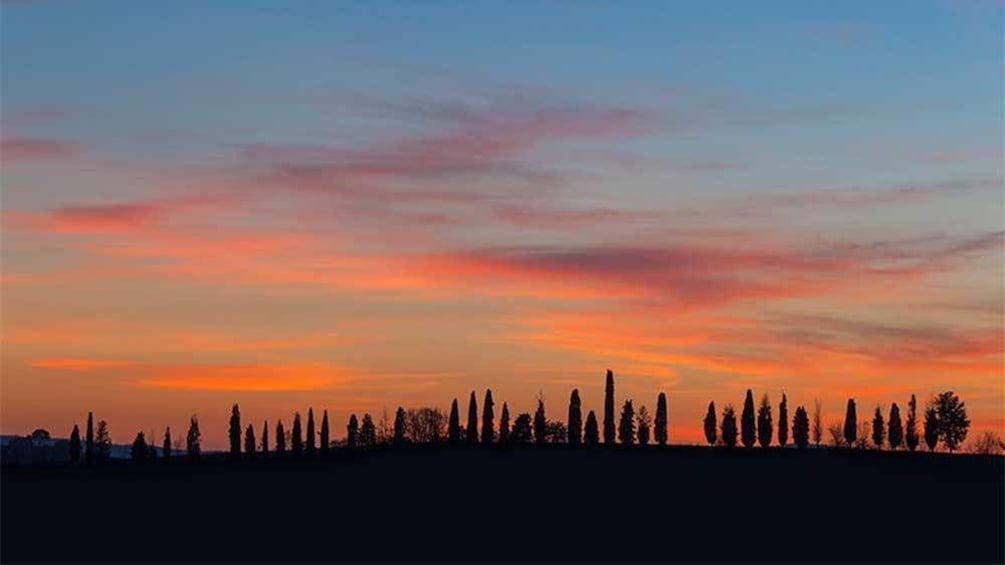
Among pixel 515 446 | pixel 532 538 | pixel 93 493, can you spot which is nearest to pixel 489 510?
pixel 532 538

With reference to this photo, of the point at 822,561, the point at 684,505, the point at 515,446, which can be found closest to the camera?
the point at 822,561

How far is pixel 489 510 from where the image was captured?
126000 millimetres

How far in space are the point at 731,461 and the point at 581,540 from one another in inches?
2238

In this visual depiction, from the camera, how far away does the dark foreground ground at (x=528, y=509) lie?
104938 millimetres

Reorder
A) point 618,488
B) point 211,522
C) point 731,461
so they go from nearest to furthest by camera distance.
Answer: point 211,522 < point 618,488 < point 731,461

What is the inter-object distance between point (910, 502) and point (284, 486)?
174ft

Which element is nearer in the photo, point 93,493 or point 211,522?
point 211,522

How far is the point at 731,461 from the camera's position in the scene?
539 feet

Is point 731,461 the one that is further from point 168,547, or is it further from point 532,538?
point 168,547

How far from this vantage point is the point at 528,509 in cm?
12644

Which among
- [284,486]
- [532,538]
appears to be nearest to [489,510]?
[532,538]

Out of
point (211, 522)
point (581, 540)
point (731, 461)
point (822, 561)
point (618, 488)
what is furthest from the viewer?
point (731, 461)

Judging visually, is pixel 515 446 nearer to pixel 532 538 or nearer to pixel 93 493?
pixel 93 493

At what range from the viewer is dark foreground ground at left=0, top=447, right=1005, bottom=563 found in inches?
4131
